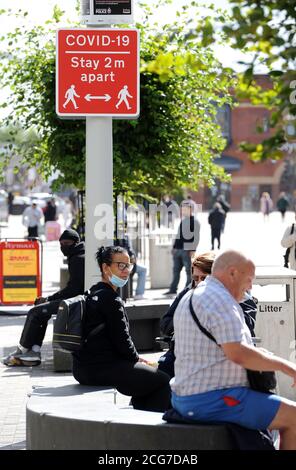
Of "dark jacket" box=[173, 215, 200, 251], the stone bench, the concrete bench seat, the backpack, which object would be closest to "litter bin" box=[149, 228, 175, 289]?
"dark jacket" box=[173, 215, 200, 251]

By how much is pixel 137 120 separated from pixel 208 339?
8521mm

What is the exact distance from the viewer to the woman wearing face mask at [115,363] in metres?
7.62

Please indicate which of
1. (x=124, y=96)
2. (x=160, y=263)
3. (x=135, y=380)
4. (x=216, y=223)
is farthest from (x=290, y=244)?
(x=216, y=223)

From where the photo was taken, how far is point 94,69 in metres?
9.62

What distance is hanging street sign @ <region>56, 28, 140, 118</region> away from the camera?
9.62 m

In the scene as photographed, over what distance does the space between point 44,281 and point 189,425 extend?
700 inches

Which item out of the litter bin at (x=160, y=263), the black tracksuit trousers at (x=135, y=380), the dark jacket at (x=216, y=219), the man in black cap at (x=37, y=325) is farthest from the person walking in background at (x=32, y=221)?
the black tracksuit trousers at (x=135, y=380)

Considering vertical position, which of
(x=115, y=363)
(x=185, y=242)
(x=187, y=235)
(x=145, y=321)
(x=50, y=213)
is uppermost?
(x=50, y=213)

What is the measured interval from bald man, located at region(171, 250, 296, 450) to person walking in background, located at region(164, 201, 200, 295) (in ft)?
44.2

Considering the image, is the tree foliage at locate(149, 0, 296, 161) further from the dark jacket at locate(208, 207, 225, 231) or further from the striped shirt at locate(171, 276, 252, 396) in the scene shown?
the dark jacket at locate(208, 207, 225, 231)

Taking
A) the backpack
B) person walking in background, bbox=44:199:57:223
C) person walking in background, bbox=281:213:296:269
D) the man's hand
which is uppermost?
person walking in background, bbox=44:199:57:223

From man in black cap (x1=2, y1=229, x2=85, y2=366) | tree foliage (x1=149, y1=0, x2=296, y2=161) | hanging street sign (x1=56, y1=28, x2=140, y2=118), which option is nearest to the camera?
tree foliage (x1=149, y1=0, x2=296, y2=161)

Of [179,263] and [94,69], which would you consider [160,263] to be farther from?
[94,69]
